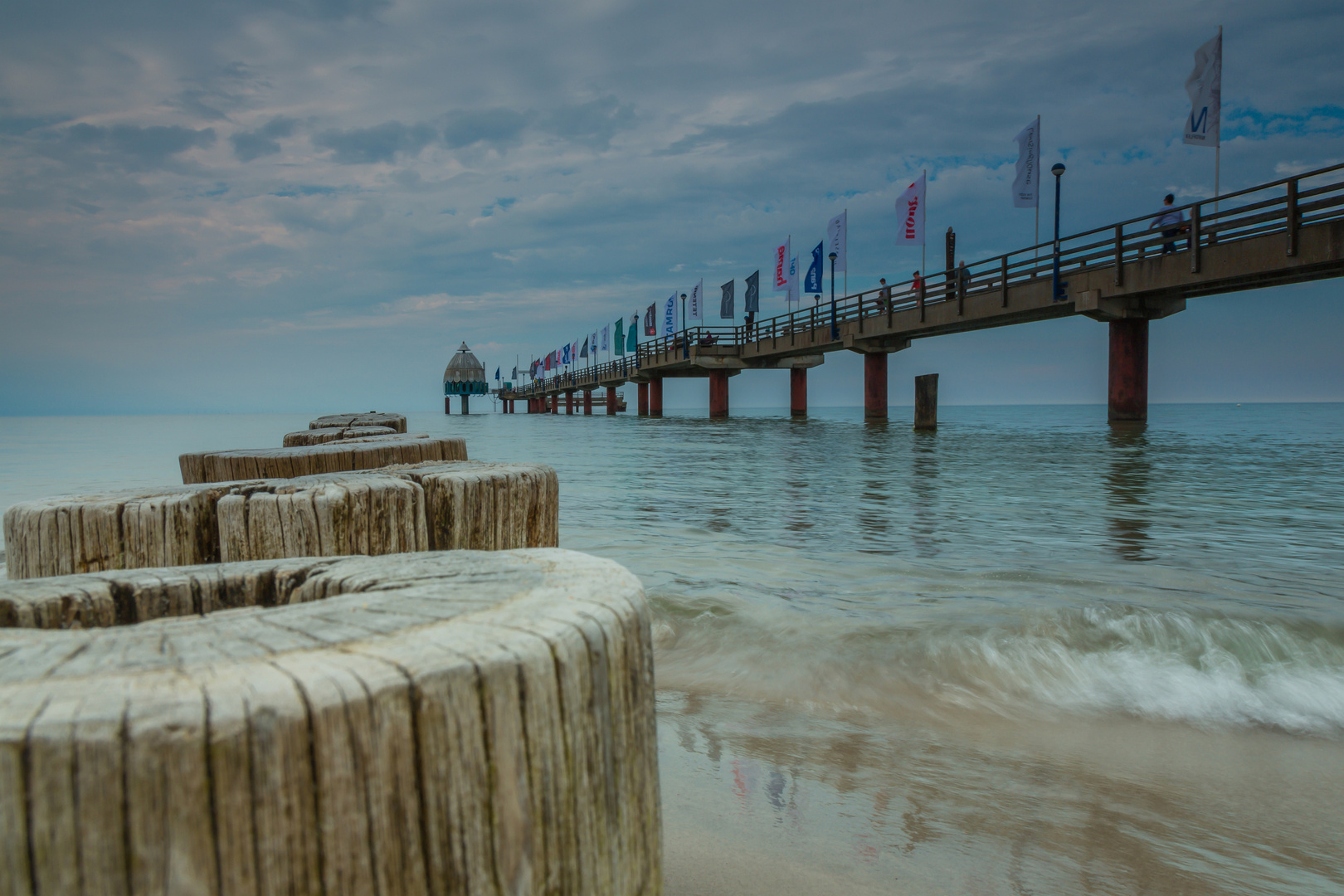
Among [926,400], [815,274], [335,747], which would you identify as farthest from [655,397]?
[335,747]

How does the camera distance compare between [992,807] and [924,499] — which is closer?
[992,807]

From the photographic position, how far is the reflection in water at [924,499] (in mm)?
6758

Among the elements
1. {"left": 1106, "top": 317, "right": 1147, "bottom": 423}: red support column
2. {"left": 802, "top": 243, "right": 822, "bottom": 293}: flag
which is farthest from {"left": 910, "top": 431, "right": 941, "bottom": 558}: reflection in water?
{"left": 802, "top": 243, "right": 822, "bottom": 293}: flag

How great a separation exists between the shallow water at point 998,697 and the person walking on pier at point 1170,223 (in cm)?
1068

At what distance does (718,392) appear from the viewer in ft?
139

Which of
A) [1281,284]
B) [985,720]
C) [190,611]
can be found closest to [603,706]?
[190,611]

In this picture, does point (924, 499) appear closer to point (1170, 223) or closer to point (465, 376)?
point (1170, 223)

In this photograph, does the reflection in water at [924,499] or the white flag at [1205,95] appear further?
the white flag at [1205,95]

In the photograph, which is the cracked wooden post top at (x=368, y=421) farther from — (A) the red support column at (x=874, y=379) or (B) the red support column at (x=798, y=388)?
(B) the red support column at (x=798, y=388)

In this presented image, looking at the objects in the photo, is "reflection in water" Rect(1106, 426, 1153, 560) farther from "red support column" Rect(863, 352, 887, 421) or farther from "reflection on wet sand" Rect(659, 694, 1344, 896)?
"red support column" Rect(863, 352, 887, 421)

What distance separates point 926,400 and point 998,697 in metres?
23.8

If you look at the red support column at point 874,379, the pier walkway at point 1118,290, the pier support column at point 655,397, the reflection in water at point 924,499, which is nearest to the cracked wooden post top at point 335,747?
the reflection in water at point 924,499

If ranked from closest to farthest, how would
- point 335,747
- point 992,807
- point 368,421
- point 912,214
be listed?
1. point 335,747
2. point 992,807
3. point 368,421
4. point 912,214

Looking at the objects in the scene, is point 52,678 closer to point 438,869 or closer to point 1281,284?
point 438,869
